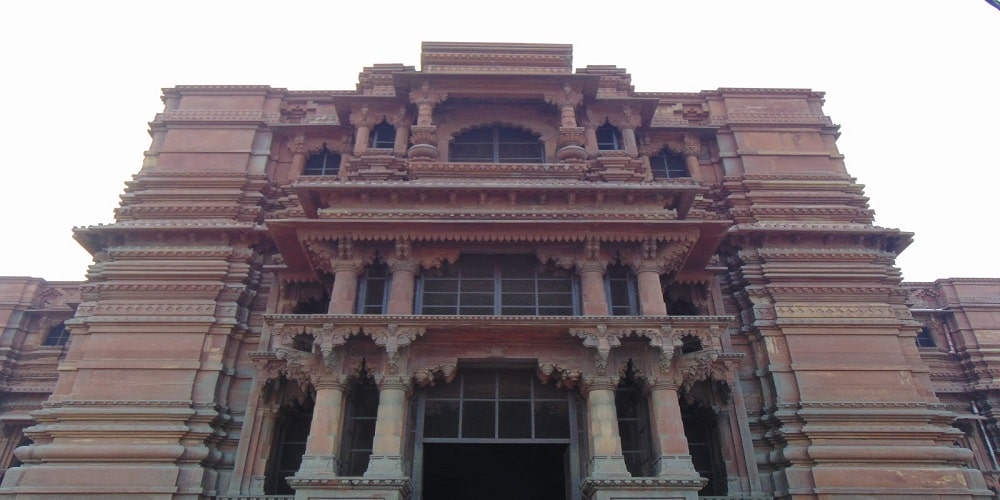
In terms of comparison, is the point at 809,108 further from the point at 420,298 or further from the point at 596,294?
the point at 420,298

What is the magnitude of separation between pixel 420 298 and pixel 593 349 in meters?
3.95

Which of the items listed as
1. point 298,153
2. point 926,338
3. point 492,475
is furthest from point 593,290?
point 926,338

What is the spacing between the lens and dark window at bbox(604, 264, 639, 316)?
14422 millimetres

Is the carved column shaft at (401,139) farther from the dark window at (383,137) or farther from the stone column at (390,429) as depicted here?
the stone column at (390,429)

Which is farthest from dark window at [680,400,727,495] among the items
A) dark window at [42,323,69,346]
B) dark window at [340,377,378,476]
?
dark window at [42,323,69,346]

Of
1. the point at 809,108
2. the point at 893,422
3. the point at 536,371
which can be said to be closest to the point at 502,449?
the point at 536,371

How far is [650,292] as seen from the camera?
14.1 metres

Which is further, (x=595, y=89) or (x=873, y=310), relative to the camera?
(x=595, y=89)

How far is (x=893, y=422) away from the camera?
14.7m

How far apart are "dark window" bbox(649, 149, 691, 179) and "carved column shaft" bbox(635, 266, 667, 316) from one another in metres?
6.70

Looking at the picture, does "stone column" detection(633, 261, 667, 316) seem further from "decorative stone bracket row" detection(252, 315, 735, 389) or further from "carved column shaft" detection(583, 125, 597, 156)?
"carved column shaft" detection(583, 125, 597, 156)

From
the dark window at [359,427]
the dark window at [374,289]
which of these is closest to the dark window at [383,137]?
the dark window at [374,289]

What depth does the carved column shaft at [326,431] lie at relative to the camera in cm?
1230

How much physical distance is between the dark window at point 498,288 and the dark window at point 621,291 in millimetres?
832
